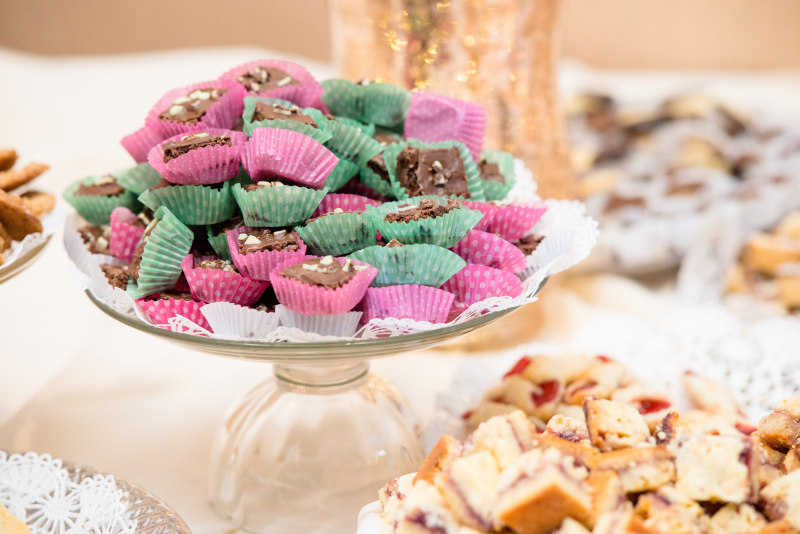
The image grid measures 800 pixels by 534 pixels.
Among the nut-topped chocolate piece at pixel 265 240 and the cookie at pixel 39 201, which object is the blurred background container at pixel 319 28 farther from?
the nut-topped chocolate piece at pixel 265 240

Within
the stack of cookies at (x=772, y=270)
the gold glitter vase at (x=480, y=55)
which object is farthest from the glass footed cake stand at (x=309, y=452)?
the stack of cookies at (x=772, y=270)

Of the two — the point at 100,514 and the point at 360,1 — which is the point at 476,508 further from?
the point at 360,1

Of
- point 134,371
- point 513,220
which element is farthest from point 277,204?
point 134,371

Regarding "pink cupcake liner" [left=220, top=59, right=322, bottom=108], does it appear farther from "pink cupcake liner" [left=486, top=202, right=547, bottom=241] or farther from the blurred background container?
the blurred background container

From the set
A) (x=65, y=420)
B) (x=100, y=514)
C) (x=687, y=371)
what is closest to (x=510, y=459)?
(x=100, y=514)

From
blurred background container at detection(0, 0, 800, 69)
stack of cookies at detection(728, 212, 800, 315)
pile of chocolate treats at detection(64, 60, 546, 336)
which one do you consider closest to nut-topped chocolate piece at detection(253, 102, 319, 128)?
pile of chocolate treats at detection(64, 60, 546, 336)
